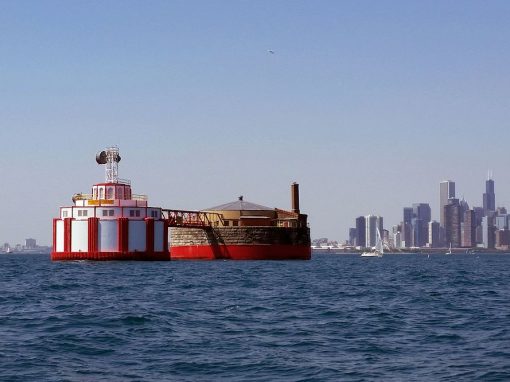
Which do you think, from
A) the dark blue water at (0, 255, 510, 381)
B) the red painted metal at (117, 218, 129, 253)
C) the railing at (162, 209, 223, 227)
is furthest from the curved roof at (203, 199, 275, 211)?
the dark blue water at (0, 255, 510, 381)

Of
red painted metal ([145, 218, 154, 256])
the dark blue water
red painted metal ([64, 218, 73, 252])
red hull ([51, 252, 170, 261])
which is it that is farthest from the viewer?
red painted metal ([145, 218, 154, 256])

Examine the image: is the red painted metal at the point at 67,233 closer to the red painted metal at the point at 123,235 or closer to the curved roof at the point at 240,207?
the red painted metal at the point at 123,235

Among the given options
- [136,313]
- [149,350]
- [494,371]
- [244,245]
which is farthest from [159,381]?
[244,245]

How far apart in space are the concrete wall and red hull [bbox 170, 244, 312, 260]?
0.70 metres

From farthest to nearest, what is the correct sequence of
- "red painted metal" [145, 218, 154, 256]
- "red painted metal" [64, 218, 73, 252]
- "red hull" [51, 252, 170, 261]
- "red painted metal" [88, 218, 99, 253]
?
1. "red painted metal" [145, 218, 154, 256]
2. "red painted metal" [64, 218, 73, 252]
3. "red painted metal" [88, 218, 99, 253]
4. "red hull" [51, 252, 170, 261]

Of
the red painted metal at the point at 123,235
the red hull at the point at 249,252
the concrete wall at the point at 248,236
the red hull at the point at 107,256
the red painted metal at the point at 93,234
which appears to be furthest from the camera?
the concrete wall at the point at 248,236

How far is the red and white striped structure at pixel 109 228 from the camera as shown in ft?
392

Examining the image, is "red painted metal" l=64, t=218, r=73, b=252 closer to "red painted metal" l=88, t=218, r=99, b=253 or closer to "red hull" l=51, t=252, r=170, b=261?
"red hull" l=51, t=252, r=170, b=261

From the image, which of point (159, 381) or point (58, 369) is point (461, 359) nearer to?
point (159, 381)

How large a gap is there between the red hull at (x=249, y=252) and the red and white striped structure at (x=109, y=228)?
69.4ft

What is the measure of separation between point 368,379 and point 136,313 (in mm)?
17198

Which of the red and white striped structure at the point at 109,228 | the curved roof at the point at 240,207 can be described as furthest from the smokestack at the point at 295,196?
the red and white striped structure at the point at 109,228

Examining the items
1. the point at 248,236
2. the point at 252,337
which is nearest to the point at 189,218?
the point at 248,236

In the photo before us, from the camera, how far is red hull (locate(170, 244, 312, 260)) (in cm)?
14400
